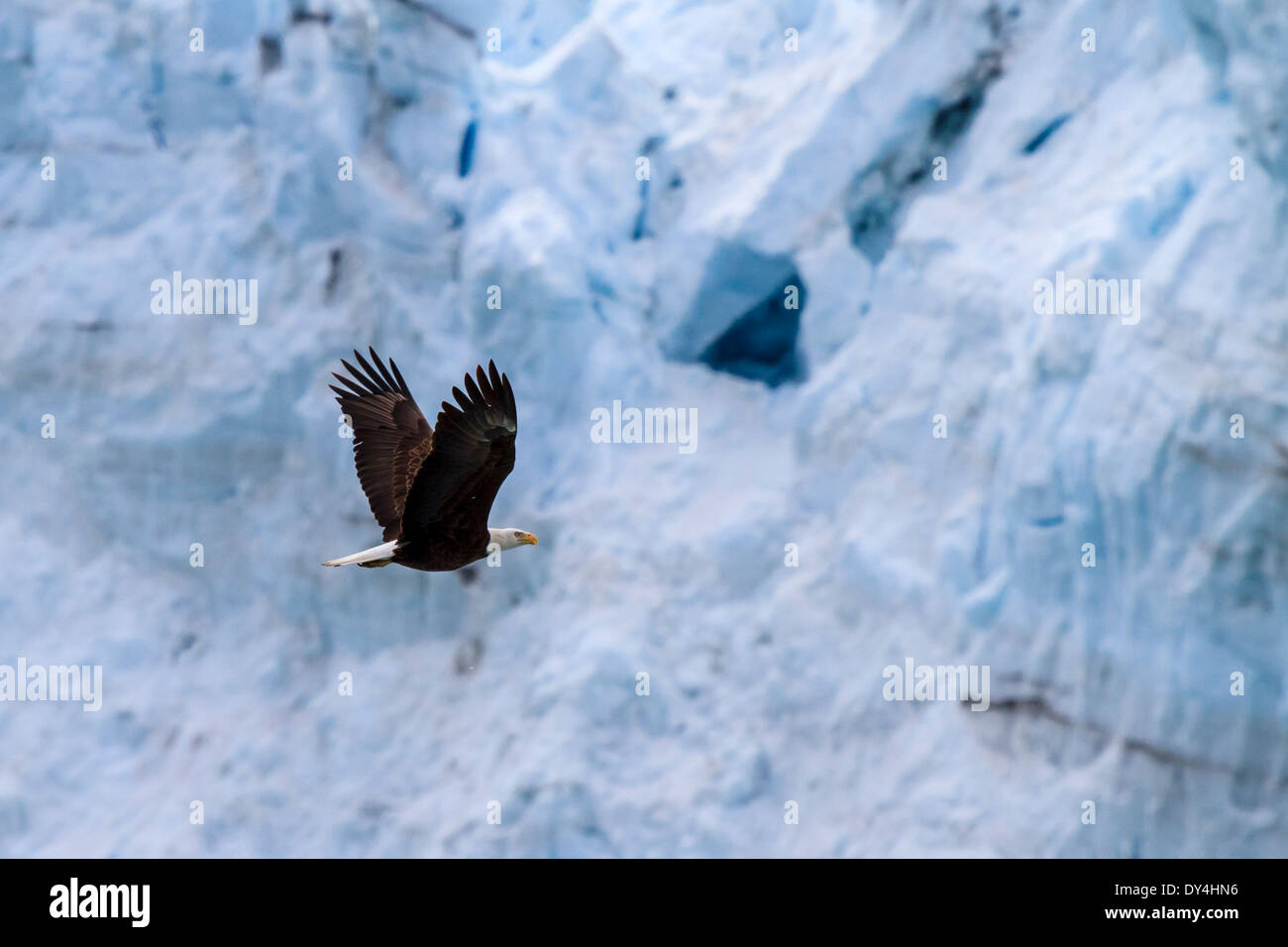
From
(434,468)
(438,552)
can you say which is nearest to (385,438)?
(438,552)

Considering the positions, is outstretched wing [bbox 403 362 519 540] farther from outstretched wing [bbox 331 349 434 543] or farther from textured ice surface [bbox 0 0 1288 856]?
textured ice surface [bbox 0 0 1288 856]

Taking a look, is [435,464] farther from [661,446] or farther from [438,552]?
[661,446]

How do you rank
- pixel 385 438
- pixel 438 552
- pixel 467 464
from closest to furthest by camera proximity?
1. pixel 467 464
2. pixel 438 552
3. pixel 385 438

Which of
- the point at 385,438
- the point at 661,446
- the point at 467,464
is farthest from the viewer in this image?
the point at 661,446

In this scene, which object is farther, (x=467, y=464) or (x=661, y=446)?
(x=661, y=446)

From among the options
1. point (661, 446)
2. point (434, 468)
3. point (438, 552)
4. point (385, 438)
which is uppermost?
point (661, 446)

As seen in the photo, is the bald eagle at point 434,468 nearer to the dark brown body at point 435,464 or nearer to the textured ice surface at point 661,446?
the dark brown body at point 435,464
